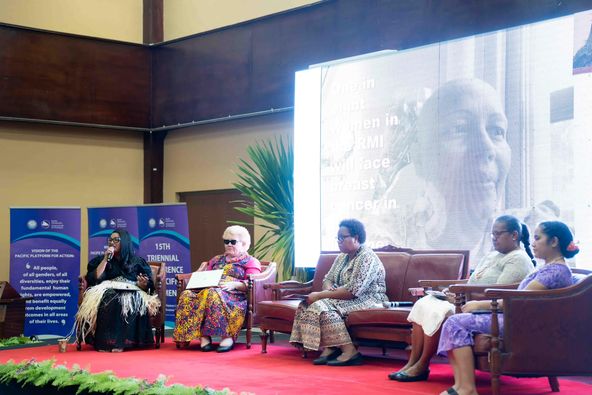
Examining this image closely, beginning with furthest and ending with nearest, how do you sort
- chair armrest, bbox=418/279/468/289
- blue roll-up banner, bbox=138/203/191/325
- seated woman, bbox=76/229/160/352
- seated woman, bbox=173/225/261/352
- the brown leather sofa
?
1. blue roll-up banner, bbox=138/203/191/325
2. seated woman, bbox=76/229/160/352
3. seated woman, bbox=173/225/261/352
4. the brown leather sofa
5. chair armrest, bbox=418/279/468/289

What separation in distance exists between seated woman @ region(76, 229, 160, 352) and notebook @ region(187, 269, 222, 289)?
0.35m

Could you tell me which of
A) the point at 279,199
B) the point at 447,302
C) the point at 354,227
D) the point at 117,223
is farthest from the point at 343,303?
the point at 117,223

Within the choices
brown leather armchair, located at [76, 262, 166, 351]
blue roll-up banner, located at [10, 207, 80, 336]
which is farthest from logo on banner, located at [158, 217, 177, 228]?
brown leather armchair, located at [76, 262, 166, 351]

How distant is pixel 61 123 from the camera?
1052 centimetres

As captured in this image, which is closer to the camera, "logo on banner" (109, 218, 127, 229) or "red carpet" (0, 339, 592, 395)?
"red carpet" (0, 339, 592, 395)

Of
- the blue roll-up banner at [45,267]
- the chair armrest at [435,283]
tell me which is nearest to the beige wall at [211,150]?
Answer: the blue roll-up banner at [45,267]

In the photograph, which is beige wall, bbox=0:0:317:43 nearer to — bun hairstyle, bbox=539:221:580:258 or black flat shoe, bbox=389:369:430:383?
black flat shoe, bbox=389:369:430:383

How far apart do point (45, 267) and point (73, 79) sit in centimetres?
276

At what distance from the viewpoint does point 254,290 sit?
7242 millimetres

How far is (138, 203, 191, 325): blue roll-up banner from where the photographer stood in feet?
29.0

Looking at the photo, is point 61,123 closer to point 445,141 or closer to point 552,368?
point 445,141

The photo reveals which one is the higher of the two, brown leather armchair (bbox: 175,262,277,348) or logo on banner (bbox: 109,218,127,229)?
logo on banner (bbox: 109,218,127,229)

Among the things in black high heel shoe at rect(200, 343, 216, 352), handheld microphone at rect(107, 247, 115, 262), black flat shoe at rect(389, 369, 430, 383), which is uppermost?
handheld microphone at rect(107, 247, 115, 262)

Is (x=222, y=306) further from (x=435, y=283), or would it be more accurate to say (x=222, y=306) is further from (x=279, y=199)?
(x=435, y=283)
